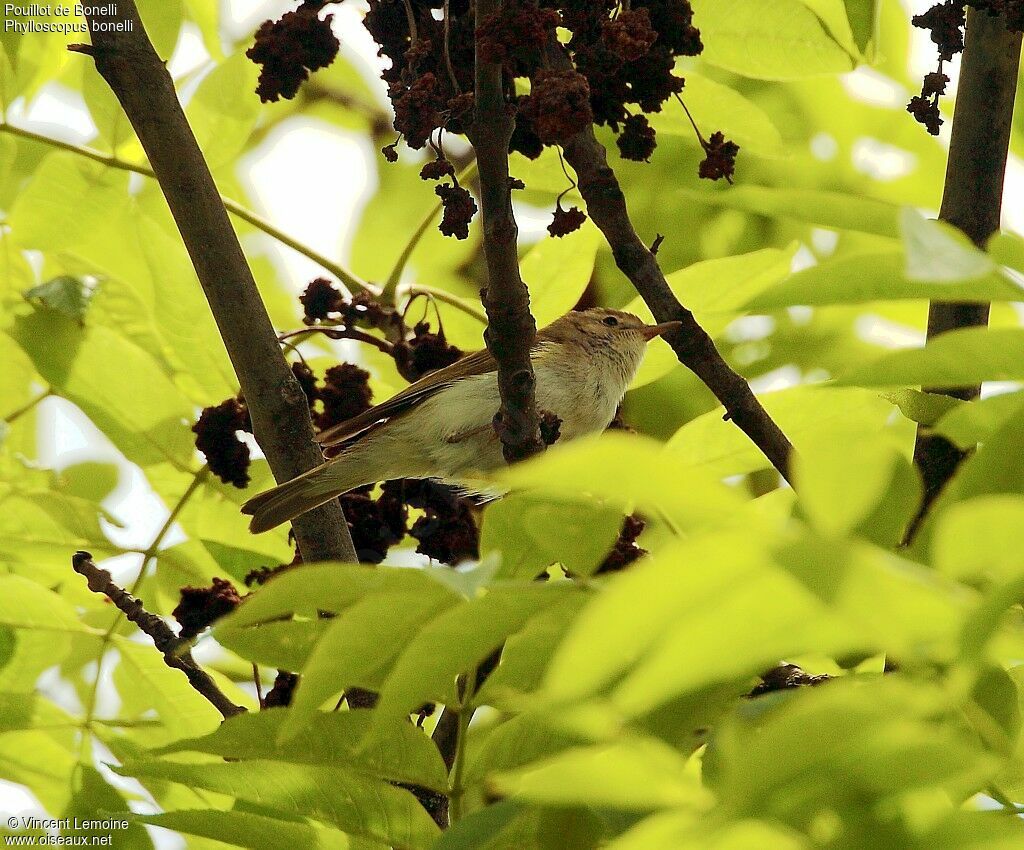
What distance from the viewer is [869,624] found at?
0.84 m

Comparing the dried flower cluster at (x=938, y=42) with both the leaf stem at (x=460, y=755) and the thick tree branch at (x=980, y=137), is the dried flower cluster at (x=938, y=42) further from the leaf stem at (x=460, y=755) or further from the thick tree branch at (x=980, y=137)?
the leaf stem at (x=460, y=755)

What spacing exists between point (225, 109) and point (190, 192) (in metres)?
0.77

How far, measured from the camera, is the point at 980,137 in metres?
2.58

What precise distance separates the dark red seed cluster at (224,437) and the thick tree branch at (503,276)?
661mm

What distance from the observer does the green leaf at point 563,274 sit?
325cm

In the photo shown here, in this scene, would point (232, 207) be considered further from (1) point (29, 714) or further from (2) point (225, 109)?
(1) point (29, 714)

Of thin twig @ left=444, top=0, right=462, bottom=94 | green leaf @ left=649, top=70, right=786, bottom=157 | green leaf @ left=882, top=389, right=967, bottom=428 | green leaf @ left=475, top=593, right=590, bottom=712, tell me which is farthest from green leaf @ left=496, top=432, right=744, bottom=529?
green leaf @ left=649, top=70, right=786, bottom=157

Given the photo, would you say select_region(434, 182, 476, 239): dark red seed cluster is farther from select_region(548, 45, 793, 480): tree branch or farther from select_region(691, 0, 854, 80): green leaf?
select_region(691, 0, 854, 80): green leaf

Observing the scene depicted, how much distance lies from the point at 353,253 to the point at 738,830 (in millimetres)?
3613

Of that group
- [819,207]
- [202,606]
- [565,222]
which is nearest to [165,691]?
[202,606]

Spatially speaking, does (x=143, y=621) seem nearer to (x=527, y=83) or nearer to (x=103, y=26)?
(x=103, y=26)

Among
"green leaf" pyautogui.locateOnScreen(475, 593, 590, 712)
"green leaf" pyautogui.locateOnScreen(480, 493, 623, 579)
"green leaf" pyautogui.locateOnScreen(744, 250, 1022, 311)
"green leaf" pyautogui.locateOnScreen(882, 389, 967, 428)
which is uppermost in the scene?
"green leaf" pyautogui.locateOnScreen(744, 250, 1022, 311)

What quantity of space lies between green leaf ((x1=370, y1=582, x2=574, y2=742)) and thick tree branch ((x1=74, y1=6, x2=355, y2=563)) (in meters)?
1.60

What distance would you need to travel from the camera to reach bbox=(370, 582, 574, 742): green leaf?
1.12 metres
